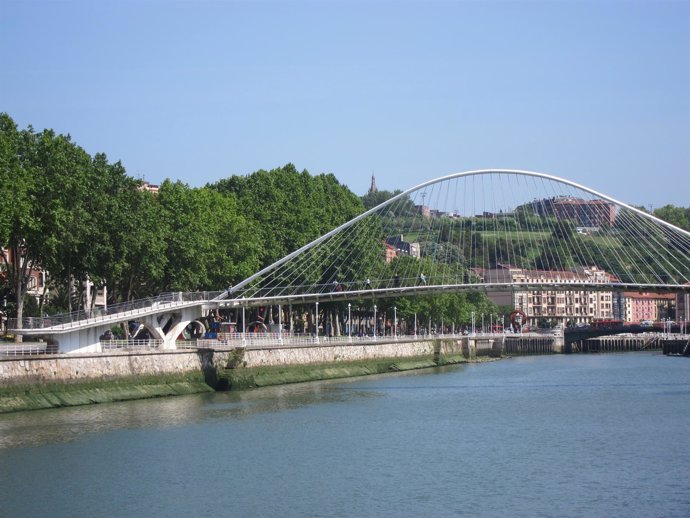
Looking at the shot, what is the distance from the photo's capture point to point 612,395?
78.0 meters

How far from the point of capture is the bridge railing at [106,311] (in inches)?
2660

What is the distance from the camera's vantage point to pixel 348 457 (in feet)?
167

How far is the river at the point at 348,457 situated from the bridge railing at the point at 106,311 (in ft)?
18.7

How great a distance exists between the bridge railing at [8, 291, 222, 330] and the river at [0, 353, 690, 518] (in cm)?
570

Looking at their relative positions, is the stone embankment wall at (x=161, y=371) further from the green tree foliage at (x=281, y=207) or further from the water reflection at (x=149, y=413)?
the green tree foliage at (x=281, y=207)

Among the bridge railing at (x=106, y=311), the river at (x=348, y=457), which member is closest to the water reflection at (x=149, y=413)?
the river at (x=348, y=457)

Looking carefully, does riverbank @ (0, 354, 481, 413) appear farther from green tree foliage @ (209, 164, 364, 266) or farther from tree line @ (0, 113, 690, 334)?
green tree foliage @ (209, 164, 364, 266)

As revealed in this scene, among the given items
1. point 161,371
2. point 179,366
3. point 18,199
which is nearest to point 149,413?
point 161,371

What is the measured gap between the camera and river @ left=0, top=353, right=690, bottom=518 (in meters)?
41.8

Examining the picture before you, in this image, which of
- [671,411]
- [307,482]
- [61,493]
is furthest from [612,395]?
[61,493]

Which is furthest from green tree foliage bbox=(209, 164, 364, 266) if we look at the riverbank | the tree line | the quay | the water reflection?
the water reflection

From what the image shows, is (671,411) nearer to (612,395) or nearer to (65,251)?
(612,395)

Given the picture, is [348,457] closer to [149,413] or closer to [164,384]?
[149,413]

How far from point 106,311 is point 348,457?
80.1 feet
